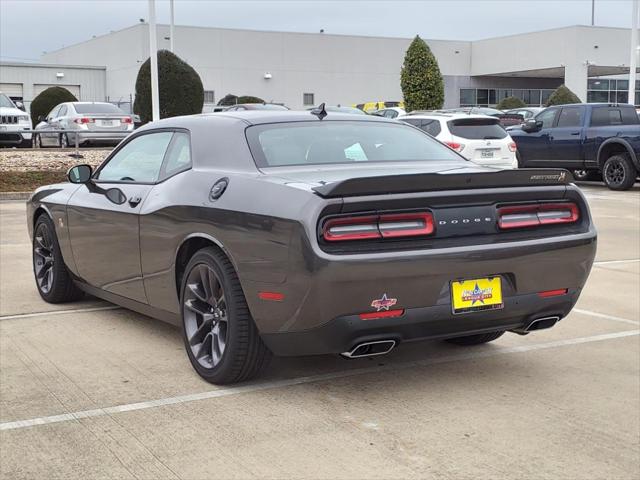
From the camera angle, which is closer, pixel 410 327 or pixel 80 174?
pixel 410 327

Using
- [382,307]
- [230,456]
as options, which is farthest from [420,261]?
[230,456]

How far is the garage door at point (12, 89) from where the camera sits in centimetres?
5331

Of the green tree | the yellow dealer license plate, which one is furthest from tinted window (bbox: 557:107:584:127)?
the green tree

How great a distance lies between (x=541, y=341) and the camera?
19.2 feet

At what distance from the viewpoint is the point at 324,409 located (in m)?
4.43

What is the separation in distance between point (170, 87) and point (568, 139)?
1200 centimetres

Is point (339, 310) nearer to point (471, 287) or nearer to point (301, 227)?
point (301, 227)

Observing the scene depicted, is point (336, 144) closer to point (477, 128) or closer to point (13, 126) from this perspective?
point (477, 128)

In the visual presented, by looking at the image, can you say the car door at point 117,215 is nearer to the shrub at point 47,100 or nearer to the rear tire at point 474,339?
the rear tire at point 474,339

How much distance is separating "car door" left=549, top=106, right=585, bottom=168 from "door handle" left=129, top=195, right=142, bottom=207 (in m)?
15.0

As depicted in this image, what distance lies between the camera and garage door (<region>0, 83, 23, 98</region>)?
53312 mm

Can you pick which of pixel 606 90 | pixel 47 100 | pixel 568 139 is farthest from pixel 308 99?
pixel 568 139

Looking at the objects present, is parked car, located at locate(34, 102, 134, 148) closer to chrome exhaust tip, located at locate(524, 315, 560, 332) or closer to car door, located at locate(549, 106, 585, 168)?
car door, located at locate(549, 106, 585, 168)

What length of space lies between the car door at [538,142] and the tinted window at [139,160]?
14.8m
